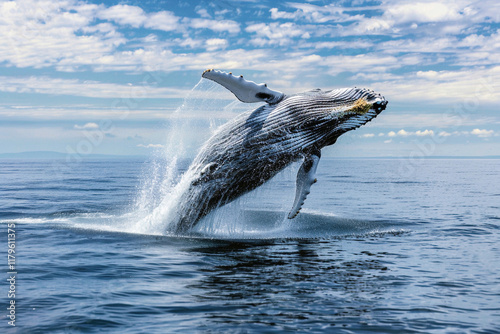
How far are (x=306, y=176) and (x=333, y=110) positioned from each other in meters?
1.86

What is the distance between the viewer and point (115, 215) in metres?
19.4

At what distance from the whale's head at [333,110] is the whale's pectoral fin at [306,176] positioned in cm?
44

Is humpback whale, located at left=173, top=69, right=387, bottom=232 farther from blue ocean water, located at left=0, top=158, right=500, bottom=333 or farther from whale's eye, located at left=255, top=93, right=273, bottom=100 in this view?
blue ocean water, located at left=0, top=158, right=500, bottom=333

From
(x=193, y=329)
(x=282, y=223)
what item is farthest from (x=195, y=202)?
(x=193, y=329)

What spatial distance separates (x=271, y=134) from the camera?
13.0 m

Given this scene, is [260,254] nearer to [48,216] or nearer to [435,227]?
[435,227]

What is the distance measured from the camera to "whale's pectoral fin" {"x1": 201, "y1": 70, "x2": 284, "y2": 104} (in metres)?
12.5

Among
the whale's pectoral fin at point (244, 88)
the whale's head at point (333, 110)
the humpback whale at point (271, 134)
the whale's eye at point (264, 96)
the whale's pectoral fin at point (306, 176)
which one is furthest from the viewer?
the whale's pectoral fin at point (306, 176)

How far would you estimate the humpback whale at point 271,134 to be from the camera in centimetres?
1261

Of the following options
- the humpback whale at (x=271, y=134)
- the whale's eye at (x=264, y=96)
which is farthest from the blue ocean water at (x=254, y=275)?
the whale's eye at (x=264, y=96)

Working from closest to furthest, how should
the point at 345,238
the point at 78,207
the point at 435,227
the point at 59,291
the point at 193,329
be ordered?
the point at 193,329
the point at 59,291
the point at 345,238
the point at 435,227
the point at 78,207

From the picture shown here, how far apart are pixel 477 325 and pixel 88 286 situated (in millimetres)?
6453

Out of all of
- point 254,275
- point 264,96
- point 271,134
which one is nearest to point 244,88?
point 264,96

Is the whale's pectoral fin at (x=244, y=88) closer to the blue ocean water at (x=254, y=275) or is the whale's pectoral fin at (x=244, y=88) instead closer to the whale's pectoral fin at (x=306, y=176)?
the whale's pectoral fin at (x=306, y=176)
